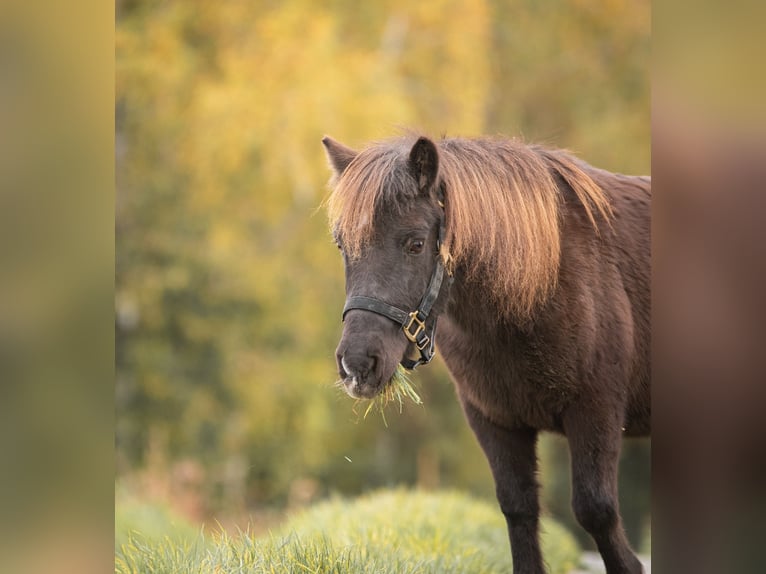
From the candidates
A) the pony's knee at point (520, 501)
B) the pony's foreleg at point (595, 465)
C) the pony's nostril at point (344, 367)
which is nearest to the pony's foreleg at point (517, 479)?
the pony's knee at point (520, 501)

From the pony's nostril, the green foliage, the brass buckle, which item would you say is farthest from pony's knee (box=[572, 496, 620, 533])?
the green foliage

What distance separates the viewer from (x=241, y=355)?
44.2 ft

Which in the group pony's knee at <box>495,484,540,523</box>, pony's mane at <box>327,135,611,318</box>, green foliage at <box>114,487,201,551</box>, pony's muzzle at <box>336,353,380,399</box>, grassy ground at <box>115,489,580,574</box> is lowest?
green foliage at <box>114,487,201,551</box>

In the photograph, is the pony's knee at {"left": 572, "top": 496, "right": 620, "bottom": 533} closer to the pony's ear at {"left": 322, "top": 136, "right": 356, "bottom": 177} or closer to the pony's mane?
the pony's mane

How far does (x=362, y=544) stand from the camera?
4.90m

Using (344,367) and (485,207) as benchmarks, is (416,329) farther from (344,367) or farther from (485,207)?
(485,207)

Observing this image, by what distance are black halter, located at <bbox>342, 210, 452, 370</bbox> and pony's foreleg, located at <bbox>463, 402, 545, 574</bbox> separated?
0.88 m

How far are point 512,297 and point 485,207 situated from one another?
16.7 inches

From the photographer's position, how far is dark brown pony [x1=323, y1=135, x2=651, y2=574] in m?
3.47

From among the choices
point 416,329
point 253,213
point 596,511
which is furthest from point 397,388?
point 253,213

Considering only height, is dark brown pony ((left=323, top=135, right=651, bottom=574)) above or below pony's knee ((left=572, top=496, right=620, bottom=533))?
above

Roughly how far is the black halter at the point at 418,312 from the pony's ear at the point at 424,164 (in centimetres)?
17
